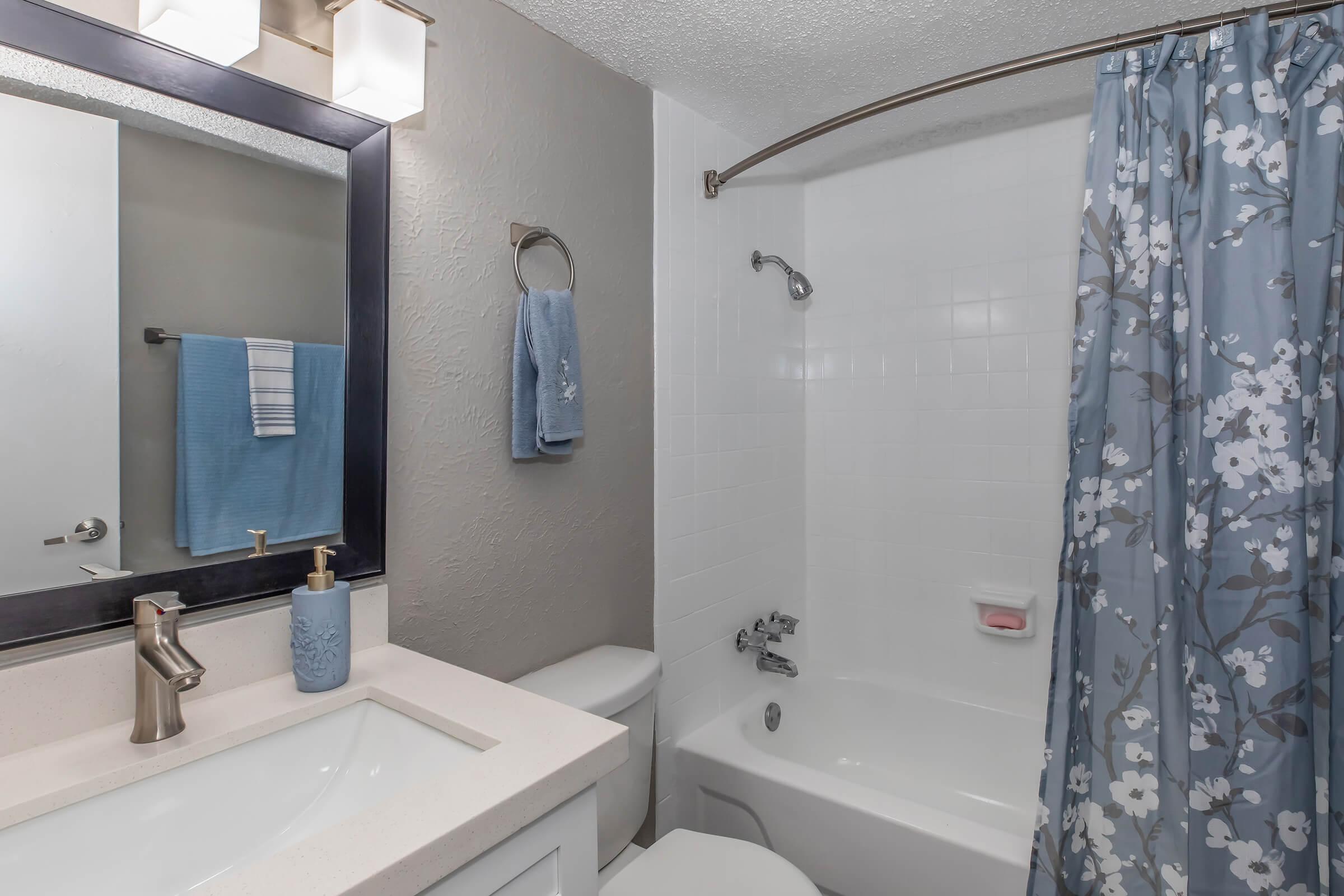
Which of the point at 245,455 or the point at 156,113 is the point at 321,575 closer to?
the point at 245,455

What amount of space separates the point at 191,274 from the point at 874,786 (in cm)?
226

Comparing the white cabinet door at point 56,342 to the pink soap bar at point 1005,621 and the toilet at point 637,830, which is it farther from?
the pink soap bar at point 1005,621

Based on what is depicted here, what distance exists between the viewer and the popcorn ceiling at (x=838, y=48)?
1.50m

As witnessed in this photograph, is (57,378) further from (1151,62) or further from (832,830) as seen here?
(1151,62)

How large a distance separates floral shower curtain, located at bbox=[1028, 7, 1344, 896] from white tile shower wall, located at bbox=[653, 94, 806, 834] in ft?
3.05

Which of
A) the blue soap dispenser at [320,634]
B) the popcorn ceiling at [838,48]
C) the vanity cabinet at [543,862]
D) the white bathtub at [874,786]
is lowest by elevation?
the white bathtub at [874,786]

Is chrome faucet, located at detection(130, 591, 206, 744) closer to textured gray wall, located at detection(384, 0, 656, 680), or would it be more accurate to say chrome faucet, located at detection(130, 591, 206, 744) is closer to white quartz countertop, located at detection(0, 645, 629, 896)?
white quartz countertop, located at detection(0, 645, 629, 896)

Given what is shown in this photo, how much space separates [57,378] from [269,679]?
514 millimetres

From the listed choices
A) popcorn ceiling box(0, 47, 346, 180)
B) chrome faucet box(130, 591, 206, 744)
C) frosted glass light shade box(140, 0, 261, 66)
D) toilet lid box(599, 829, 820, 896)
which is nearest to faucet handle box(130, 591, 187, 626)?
chrome faucet box(130, 591, 206, 744)

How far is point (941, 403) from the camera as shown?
231 centimetres

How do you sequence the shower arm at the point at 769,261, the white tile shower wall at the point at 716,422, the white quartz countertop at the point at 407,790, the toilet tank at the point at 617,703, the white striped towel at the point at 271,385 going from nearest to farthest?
the white quartz countertop at the point at 407,790 < the white striped towel at the point at 271,385 < the toilet tank at the point at 617,703 < the white tile shower wall at the point at 716,422 < the shower arm at the point at 769,261

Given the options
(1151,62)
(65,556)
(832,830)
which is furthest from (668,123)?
(832,830)

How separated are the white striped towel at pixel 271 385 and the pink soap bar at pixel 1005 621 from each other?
2019mm

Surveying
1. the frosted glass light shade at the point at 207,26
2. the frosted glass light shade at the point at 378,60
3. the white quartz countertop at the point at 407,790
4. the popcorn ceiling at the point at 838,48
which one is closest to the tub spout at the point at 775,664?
the white quartz countertop at the point at 407,790
